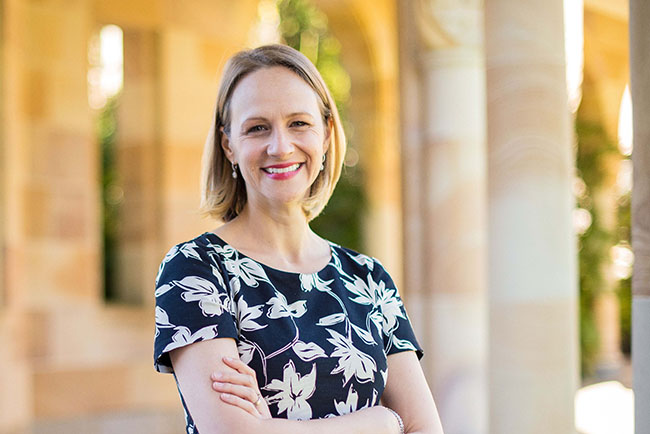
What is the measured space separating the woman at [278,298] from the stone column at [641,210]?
1.06m

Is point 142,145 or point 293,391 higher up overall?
point 142,145

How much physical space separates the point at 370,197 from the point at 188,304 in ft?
37.0

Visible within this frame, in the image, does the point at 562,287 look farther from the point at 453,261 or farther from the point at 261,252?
the point at 261,252

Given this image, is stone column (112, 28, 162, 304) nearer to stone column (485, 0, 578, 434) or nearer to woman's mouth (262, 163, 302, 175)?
stone column (485, 0, 578, 434)

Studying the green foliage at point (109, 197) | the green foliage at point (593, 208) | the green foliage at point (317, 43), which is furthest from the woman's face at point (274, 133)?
→ the green foliage at point (317, 43)

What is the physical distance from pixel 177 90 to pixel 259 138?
7557 millimetres

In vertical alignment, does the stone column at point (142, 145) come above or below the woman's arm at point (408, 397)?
above

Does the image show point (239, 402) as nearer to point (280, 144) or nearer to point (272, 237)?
point (272, 237)

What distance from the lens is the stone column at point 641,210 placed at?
125 inches

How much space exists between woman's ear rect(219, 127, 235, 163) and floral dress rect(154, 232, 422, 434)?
27 cm

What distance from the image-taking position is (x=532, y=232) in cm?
526

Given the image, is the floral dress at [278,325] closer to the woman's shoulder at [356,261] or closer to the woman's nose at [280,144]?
the woman's shoulder at [356,261]

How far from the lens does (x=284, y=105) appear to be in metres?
2.39

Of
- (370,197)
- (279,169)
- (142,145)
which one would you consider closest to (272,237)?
(279,169)
